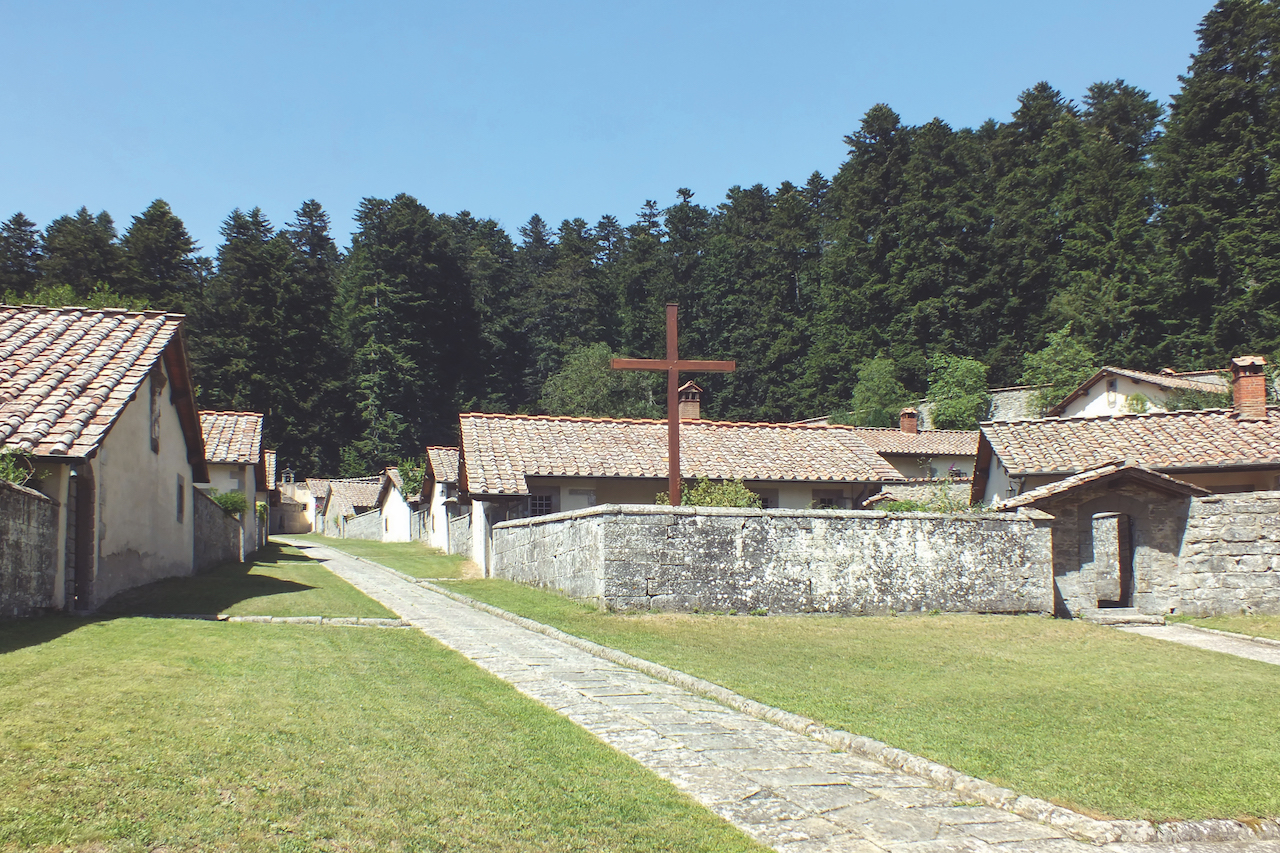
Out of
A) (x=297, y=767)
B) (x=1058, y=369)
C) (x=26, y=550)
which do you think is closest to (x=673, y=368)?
(x=26, y=550)

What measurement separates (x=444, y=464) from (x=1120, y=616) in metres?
26.6

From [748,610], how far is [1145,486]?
913 centimetres

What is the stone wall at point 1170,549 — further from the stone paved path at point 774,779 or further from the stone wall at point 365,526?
the stone wall at point 365,526

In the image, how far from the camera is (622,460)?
26906 millimetres

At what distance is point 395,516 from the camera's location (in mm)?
49969

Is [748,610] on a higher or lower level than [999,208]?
lower

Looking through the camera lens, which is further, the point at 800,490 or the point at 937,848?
the point at 800,490

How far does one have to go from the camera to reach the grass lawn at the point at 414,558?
25.7 meters

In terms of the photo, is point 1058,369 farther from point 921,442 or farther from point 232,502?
point 232,502

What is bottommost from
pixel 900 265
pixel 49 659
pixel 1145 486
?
pixel 49 659

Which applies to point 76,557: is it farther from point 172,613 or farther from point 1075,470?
point 1075,470

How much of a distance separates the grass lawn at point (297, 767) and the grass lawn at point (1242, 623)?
14193 mm

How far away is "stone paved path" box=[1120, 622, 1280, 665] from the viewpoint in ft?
44.6

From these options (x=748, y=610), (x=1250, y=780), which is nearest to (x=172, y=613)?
(x=748, y=610)
